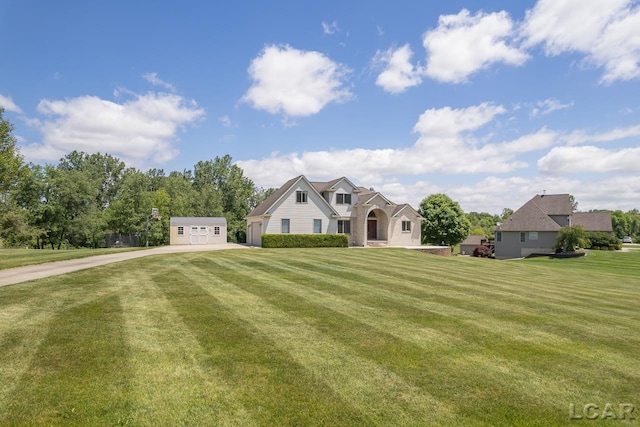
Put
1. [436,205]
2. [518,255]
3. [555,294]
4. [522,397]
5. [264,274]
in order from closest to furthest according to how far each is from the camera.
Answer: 1. [522,397]
2. [555,294]
3. [264,274]
4. [518,255]
5. [436,205]

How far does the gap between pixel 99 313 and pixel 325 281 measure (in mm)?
6765

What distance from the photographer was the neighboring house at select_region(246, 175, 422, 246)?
Result: 37.8m

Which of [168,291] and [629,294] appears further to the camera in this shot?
[629,294]

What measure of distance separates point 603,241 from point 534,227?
10.9 metres

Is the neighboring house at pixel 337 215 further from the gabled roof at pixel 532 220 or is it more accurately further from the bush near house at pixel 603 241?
the bush near house at pixel 603 241

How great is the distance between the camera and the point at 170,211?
60062mm

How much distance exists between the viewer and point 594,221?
59500 millimetres

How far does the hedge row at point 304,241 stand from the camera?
34.0 meters

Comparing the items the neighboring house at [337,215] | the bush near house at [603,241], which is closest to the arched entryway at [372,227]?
the neighboring house at [337,215]

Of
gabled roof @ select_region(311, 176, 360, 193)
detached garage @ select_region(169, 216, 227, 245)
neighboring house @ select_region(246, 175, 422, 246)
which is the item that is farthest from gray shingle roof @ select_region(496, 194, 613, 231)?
detached garage @ select_region(169, 216, 227, 245)

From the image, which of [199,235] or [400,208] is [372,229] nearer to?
[400,208]

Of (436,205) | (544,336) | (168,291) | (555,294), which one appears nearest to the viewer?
(544,336)

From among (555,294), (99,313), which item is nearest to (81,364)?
(99,313)

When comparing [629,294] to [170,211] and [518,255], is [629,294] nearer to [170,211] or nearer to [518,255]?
[518,255]
